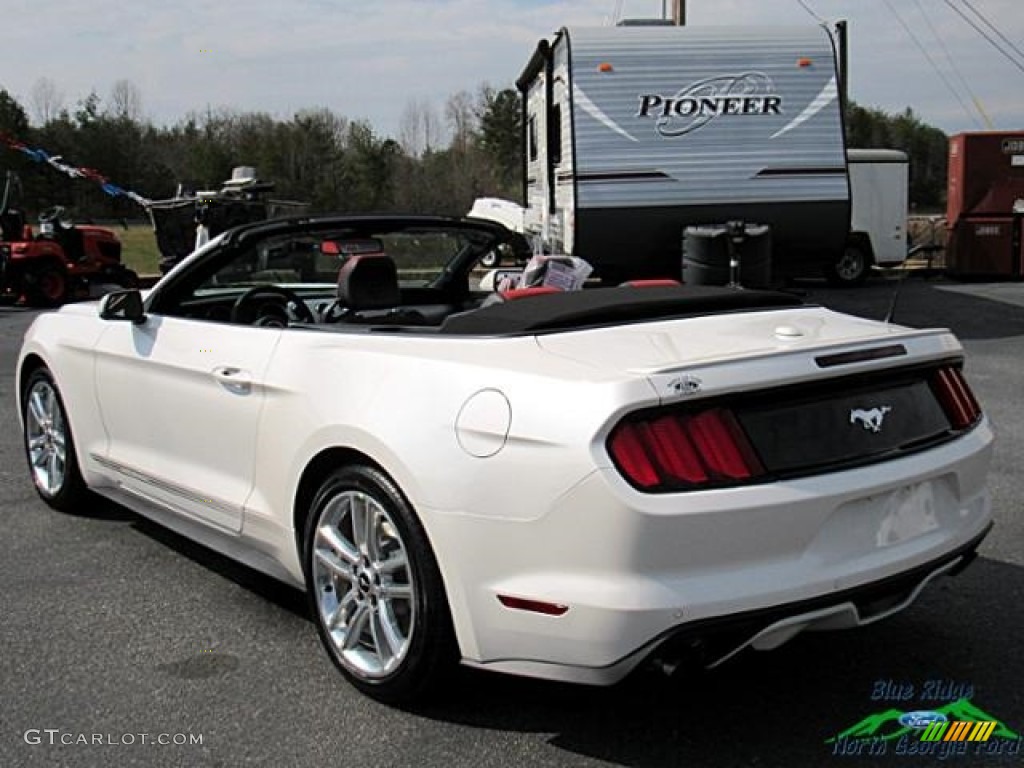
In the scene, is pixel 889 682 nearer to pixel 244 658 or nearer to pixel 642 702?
pixel 642 702

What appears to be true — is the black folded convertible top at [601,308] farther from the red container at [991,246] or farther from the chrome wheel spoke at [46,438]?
the red container at [991,246]

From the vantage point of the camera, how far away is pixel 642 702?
3357mm

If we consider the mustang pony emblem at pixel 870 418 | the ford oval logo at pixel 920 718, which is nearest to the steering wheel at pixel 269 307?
the mustang pony emblem at pixel 870 418

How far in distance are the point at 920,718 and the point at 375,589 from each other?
1630 mm

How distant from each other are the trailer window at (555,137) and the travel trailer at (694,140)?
81cm

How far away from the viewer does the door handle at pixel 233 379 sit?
12.6 feet

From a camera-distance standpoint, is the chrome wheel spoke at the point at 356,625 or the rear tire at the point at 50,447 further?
the rear tire at the point at 50,447

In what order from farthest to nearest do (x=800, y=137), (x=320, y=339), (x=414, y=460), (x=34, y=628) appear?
1. (x=800, y=137)
2. (x=34, y=628)
3. (x=320, y=339)
4. (x=414, y=460)

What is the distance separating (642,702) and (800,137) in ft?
32.9

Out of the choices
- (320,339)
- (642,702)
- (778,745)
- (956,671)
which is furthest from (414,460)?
(956,671)

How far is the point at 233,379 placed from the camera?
3887mm

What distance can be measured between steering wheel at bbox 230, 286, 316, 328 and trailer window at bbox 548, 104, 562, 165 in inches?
342

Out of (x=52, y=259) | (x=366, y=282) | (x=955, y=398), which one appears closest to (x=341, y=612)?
(x=366, y=282)

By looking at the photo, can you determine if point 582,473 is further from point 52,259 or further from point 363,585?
point 52,259
